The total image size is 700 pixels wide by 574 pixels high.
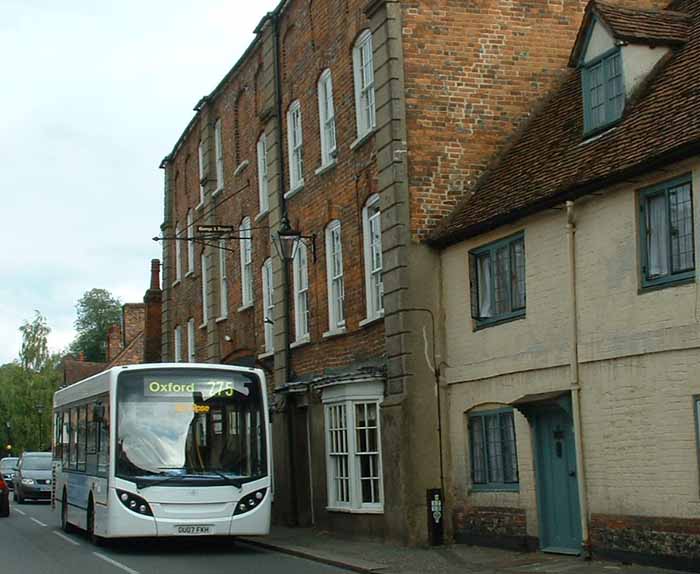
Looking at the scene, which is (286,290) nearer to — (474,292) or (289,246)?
(289,246)

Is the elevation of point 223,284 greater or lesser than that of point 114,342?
lesser

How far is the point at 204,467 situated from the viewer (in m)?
20.2

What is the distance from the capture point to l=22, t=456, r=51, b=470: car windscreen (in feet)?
145

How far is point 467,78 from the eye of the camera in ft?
72.6

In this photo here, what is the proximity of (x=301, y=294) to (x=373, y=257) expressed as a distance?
4.64 metres

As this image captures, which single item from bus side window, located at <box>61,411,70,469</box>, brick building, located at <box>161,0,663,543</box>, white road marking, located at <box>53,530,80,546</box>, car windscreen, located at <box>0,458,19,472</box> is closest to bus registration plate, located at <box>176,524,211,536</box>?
brick building, located at <box>161,0,663,543</box>

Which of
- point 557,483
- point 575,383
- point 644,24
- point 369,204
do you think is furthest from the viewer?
point 369,204

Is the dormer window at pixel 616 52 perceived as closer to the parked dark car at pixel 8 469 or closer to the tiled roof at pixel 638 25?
the tiled roof at pixel 638 25

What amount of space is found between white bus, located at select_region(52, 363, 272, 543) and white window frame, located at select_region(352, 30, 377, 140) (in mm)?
5455

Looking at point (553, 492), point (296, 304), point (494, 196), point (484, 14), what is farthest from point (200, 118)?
point (553, 492)

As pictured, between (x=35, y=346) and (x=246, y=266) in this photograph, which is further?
(x=35, y=346)

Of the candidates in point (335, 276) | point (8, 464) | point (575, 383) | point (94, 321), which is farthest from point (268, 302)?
point (94, 321)

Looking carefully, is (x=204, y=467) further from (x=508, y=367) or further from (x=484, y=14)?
(x=484, y=14)

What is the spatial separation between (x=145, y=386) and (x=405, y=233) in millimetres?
4920
